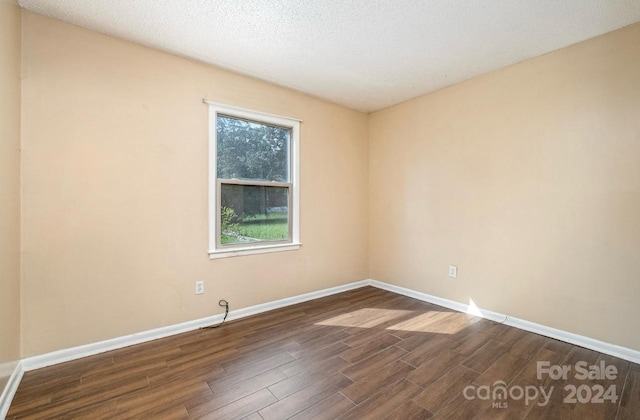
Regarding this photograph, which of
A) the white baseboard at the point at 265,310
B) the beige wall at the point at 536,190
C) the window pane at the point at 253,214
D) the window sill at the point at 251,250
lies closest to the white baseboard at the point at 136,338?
the white baseboard at the point at 265,310

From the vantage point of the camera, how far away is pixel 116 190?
2.31 meters

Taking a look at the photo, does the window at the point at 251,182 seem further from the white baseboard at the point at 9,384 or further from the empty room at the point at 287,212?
the white baseboard at the point at 9,384

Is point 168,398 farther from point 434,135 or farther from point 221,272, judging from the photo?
point 434,135

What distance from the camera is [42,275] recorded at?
2.04 meters

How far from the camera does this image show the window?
9.39 feet

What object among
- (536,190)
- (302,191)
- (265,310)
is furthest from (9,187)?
(536,190)

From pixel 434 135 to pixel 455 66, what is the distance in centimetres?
81

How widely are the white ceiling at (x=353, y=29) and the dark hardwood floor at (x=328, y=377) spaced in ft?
8.33

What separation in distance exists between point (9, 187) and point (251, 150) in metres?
1.87

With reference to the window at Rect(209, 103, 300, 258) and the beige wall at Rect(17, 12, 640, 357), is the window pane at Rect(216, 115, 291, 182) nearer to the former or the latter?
the window at Rect(209, 103, 300, 258)

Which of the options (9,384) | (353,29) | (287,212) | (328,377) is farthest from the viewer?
(287,212)

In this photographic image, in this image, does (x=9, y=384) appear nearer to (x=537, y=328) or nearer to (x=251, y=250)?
(x=251, y=250)

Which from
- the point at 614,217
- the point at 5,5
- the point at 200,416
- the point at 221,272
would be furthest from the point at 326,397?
the point at 5,5

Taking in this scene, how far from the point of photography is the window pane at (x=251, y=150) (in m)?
2.92
